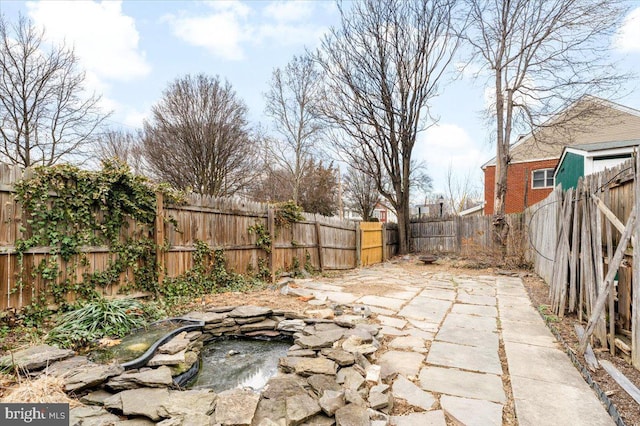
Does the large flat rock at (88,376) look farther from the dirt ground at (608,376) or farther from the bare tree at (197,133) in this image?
the bare tree at (197,133)

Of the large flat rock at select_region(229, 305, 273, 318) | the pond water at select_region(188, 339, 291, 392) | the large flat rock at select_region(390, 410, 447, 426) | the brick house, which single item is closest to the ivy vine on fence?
the large flat rock at select_region(229, 305, 273, 318)

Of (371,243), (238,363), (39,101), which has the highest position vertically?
(39,101)

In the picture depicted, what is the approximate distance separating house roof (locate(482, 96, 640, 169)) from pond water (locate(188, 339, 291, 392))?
10.5 m

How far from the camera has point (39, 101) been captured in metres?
9.67

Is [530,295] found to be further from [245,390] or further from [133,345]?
[133,345]

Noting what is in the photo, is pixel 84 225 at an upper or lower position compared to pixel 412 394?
upper

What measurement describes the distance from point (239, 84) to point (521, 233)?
12516 mm

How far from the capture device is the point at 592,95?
9.05 m

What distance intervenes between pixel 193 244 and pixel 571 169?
37.4 feet

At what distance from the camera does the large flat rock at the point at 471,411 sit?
1.76 metres

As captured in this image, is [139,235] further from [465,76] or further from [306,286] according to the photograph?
[465,76]

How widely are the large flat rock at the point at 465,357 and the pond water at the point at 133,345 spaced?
8.09 ft

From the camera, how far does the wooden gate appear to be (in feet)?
31.8

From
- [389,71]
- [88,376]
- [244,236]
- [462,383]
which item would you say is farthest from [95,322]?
[389,71]
